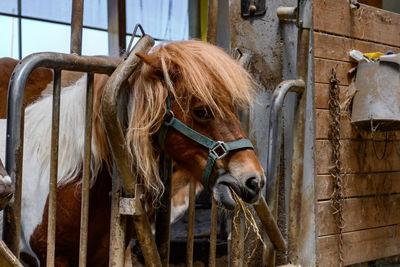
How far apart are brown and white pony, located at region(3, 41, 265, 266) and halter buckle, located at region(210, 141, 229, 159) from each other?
3 cm

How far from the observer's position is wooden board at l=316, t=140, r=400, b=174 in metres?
2.17

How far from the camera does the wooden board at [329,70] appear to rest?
216 cm

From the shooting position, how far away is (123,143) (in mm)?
1470

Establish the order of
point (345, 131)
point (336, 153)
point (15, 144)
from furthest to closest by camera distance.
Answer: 1. point (345, 131)
2. point (336, 153)
3. point (15, 144)

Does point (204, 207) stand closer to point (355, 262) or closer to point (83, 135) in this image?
point (355, 262)

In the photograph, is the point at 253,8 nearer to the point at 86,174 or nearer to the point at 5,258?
the point at 86,174

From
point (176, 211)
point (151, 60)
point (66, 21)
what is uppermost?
point (66, 21)

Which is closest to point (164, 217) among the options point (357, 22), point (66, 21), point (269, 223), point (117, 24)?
point (269, 223)

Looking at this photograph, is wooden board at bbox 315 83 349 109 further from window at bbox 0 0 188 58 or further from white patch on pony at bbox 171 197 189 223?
window at bbox 0 0 188 58

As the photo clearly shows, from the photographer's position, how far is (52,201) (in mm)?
1381

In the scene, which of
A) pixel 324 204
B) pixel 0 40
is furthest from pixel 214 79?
pixel 0 40

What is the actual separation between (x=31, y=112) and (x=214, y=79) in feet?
2.48

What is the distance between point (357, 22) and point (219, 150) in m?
1.30

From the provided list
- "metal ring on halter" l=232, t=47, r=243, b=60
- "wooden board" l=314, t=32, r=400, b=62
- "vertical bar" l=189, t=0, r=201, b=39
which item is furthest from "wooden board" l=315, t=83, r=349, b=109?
"vertical bar" l=189, t=0, r=201, b=39
